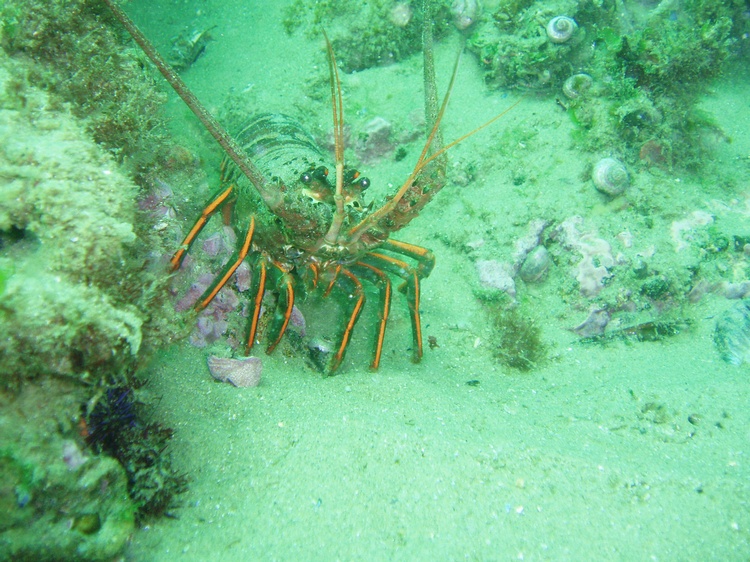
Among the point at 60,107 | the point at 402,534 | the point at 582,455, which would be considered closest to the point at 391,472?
the point at 402,534

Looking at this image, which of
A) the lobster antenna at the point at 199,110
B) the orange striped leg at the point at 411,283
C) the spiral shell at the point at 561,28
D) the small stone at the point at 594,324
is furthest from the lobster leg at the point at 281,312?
the spiral shell at the point at 561,28

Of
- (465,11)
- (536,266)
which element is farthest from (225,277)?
(465,11)

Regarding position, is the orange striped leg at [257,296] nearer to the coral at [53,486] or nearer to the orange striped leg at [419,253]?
the orange striped leg at [419,253]

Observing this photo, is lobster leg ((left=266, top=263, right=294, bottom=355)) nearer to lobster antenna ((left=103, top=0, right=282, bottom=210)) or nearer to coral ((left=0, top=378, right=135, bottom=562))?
lobster antenna ((left=103, top=0, right=282, bottom=210))

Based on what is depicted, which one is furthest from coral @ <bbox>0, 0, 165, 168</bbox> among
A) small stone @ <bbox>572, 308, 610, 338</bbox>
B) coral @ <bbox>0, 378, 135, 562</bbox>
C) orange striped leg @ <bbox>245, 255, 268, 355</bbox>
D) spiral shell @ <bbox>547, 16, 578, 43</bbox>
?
spiral shell @ <bbox>547, 16, 578, 43</bbox>

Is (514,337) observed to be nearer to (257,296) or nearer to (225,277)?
(257,296)

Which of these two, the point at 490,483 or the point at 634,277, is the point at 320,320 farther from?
the point at 634,277
